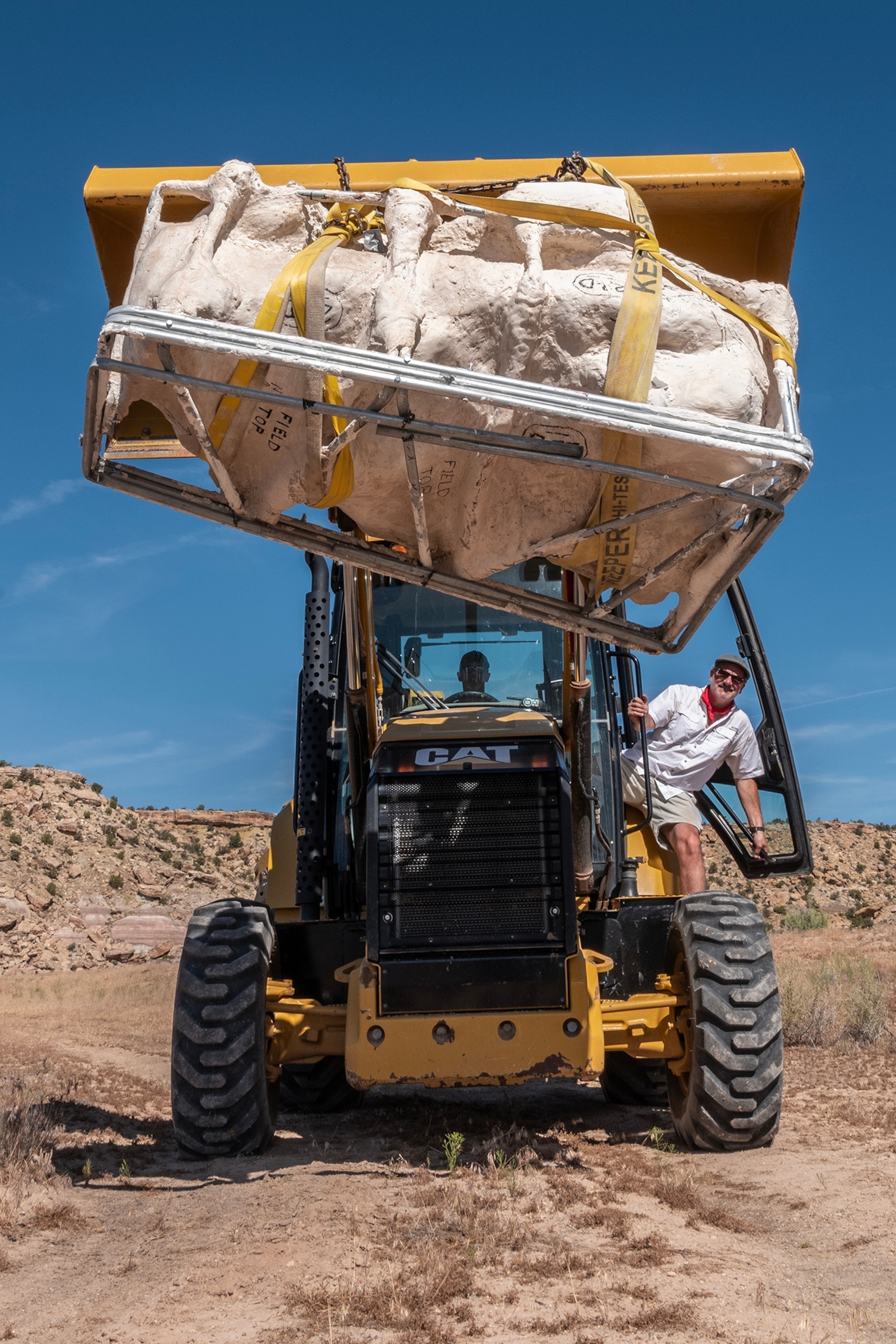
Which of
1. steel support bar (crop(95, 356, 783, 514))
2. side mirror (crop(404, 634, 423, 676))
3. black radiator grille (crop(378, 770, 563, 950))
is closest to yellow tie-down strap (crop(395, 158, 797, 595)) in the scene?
steel support bar (crop(95, 356, 783, 514))

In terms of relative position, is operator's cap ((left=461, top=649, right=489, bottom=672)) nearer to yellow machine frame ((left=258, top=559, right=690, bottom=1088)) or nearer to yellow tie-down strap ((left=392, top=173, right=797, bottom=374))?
yellow machine frame ((left=258, top=559, right=690, bottom=1088))

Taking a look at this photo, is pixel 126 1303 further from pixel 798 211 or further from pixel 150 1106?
pixel 798 211

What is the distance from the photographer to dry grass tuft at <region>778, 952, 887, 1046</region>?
31.3 feet

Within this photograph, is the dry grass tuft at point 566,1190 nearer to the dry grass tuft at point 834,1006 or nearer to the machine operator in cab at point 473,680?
the machine operator in cab at point 473,680

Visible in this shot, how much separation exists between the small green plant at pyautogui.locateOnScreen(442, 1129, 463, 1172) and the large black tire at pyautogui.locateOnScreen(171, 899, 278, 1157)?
0.93 metres

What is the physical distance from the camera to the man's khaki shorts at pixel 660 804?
7.39 m

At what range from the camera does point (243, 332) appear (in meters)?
4.04

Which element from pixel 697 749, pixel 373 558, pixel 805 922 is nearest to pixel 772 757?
pixel 697 749

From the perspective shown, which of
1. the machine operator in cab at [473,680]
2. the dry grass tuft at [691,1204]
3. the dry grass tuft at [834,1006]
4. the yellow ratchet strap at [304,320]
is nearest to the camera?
the yellow ratchet strap at [304,320]

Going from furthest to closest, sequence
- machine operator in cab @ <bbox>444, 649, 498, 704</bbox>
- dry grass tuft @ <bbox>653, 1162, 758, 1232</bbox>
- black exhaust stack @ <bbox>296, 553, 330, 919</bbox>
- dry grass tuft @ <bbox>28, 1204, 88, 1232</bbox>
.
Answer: black exhaust stack @ <bbox>296, 553, 330, 919</bbox>
machine operator in cab @ <bbox>444, 649, 498, 704</bbox>
dry grass tuft @ <bbox>28, 1204, 88, 1232</bbox>
dry grass tuft @ <bbox>653, 1162, 758, 1232</bbox>

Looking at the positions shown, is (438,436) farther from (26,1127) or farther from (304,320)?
(26,1127)

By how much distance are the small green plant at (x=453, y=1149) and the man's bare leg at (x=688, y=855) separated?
7.52ft

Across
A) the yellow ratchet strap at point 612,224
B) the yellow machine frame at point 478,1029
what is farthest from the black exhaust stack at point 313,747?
the yellow ratchet strap at point 612,224

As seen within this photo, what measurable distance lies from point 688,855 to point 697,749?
0.72 m
